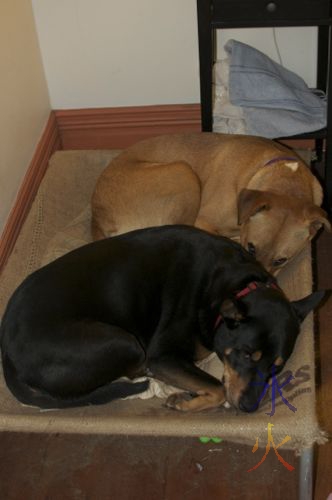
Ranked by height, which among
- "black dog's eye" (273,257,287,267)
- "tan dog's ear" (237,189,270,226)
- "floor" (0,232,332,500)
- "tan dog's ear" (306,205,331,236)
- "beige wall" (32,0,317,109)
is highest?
"beige wall" (32,0,317,109)

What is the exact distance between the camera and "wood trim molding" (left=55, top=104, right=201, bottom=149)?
407 cm

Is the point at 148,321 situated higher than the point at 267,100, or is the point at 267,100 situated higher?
the point at 267,100

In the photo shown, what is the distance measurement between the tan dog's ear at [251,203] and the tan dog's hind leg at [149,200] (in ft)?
1.30

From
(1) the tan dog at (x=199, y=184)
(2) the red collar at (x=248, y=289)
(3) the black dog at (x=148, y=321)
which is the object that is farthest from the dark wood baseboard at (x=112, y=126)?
(2) the red collar at (x=248, y=289)

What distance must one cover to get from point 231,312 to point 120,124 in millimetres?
2205

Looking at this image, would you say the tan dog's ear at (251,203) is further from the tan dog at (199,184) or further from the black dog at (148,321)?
the black dog at (148,321)

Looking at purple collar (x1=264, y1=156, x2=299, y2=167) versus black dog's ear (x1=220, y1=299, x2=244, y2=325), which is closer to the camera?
black dog's ear (x1=220, y1=299, x2=244, y2=325)

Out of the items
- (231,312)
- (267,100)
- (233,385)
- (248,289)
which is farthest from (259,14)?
(233,385)

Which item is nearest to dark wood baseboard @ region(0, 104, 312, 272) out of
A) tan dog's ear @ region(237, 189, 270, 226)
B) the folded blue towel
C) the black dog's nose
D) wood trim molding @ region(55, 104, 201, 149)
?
wood trim molding @ region(55, 104, 201, 149)

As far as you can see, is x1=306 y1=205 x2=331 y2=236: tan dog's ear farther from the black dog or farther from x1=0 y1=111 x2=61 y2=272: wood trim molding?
x1=0 y1=111 x2=61 y2=272: wood trim molding

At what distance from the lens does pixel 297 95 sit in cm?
359

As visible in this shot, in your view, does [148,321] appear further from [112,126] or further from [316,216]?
[112,126]

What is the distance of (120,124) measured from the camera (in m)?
4.14

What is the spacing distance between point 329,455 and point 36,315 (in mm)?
1256
